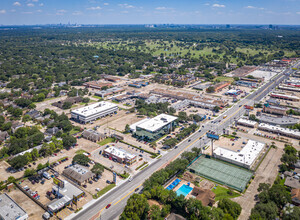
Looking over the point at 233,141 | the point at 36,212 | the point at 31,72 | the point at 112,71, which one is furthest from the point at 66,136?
the point at 31,72

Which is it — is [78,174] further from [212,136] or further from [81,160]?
[212,136]

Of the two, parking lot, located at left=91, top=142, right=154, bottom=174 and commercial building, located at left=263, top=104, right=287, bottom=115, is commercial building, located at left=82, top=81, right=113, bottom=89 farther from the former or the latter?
commercial building, located at left=263, top=104, right=287, bottom=115

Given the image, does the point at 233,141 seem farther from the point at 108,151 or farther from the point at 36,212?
the point at 36,212

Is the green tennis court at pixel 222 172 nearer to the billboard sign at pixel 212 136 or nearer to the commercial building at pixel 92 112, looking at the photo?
the billboard sign at pixel 212 136

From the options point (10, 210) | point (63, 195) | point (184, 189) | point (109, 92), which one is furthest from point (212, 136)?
point (109, 92)

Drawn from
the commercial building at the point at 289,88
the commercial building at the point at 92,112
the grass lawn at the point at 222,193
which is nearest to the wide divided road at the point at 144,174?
the grass lawn at the point at 222,193

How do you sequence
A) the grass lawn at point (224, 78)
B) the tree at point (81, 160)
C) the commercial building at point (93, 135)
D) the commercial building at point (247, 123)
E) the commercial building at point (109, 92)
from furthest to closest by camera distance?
1. the grass lawn at point (224, 78)
2. the commercial building at point (109, 92)
3. the commercial building at point (247, 123)
4. the commercial building at point (93, 135)
5. the tree at point (81, 160)
